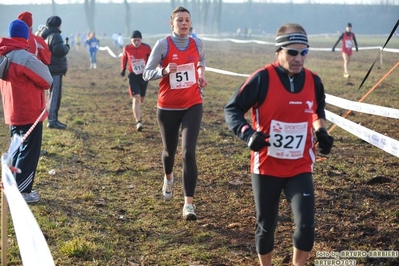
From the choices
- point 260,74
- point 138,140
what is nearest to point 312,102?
point 260,74

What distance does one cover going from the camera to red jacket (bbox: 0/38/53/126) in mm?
6613

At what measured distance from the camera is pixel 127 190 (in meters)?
7.87

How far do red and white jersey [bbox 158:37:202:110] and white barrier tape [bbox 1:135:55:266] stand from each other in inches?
96.8

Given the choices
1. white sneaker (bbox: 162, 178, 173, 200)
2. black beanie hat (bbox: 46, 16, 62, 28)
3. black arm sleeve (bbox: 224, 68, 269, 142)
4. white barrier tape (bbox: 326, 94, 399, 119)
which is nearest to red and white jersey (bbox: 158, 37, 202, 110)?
white sneaker (bbox: 162, 178, 173, 200)

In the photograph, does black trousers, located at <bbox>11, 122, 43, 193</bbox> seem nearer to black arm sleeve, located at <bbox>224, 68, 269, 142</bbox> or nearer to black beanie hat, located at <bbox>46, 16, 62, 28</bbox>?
black arm sleeve, located at <bbox>224, 68, 269, 142</bbox>

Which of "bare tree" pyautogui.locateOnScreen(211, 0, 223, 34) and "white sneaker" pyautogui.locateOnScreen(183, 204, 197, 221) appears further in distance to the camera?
"bare tree" pyautogui.locateOnScreen(211, 0, 223, 34)

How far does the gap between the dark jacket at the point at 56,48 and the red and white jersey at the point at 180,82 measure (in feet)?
17.5

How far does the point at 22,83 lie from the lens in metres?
6.73

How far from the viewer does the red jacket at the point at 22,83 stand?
21.7ft

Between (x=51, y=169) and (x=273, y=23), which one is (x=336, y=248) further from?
(x=273, y=23)

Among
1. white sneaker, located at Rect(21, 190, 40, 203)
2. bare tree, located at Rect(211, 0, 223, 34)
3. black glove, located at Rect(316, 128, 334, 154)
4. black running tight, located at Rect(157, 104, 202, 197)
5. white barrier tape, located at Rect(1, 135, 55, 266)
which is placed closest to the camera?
white barrier tape, located at Rect(1, 135, 55, 266)

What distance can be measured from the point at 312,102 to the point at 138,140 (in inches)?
286

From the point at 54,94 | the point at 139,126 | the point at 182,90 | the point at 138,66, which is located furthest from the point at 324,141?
the point at 54,94

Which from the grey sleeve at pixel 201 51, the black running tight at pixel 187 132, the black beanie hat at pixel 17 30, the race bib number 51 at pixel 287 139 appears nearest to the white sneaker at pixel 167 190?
the black running tight at pixel 187 132
